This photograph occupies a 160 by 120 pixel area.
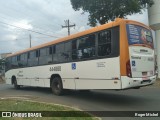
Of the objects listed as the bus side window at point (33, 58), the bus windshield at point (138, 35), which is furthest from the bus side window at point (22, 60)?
the bus windshield at point (138, 35)

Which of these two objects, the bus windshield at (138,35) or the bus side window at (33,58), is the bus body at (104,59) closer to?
the bus windshield at (138,35)

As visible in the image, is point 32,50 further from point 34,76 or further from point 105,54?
point 105,54

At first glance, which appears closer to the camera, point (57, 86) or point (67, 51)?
point (67, 51)

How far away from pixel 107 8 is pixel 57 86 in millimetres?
12421

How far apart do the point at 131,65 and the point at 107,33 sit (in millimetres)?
1716

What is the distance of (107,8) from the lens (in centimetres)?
2523

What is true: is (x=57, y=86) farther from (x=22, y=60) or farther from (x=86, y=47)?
(x=22, y=60)

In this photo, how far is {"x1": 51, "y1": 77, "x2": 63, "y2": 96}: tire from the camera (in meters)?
14.8

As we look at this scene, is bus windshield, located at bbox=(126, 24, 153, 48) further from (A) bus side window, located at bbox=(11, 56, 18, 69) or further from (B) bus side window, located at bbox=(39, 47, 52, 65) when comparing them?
(A) bus side window, located at bbox=(11, 56, 18, 69)

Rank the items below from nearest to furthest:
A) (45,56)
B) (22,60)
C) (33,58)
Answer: (45,56), (33,58), (22,60)

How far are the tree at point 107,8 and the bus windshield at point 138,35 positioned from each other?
12.9 m

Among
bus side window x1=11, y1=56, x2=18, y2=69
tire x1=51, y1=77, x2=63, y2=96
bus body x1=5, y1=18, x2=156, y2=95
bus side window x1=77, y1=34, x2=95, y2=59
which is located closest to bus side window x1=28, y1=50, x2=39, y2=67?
bus body x1=5, y1=18, x2=156, y2=95

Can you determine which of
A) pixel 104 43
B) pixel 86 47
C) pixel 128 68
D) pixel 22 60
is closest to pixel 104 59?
pixel 104 43

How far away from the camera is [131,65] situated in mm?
10562
